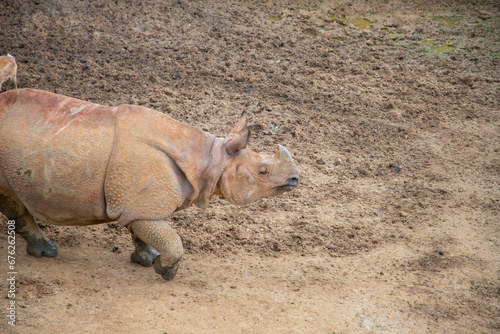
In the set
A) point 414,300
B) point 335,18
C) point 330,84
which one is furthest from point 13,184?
point 335,18

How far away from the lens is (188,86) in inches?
332

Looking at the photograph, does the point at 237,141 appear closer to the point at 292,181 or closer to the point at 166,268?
the point at 292,181

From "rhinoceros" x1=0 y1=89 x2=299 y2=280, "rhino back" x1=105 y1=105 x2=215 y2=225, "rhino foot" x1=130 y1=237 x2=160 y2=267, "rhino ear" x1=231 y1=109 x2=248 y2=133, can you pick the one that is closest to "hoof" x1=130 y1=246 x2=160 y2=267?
"rhino foot" x1=130 y1=237 x2=160 y2=267

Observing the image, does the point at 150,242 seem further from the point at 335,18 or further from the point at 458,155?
the point at 335,18

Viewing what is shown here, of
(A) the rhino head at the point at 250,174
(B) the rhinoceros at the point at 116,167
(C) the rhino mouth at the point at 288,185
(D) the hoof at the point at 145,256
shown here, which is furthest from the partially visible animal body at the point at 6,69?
(C) the rhino mouth at the point at 288,185

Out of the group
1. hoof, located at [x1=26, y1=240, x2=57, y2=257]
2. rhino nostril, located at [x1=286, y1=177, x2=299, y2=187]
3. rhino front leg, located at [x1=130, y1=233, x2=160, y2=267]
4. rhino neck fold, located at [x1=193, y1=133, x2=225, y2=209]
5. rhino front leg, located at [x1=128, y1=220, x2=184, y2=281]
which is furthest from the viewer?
rhino front leg, located at [x1=130, y1=233, x2=160, y2=267]

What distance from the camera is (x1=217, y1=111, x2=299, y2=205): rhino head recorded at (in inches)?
192

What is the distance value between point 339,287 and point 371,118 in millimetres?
3624

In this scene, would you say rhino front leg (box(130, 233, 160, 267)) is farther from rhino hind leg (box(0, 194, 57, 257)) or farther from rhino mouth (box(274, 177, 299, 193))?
rhino mouth (box(274, 177, 299, 193))

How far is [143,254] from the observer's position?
209 inches

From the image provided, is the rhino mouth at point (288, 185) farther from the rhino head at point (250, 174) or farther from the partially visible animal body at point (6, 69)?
the partially visible animal body at point (6, 69)

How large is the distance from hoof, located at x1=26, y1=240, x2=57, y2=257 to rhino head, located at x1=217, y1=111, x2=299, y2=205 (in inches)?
67.6

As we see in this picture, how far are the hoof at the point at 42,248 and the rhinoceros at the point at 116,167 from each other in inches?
14.7

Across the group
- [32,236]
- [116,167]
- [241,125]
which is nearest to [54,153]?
[116,167]
